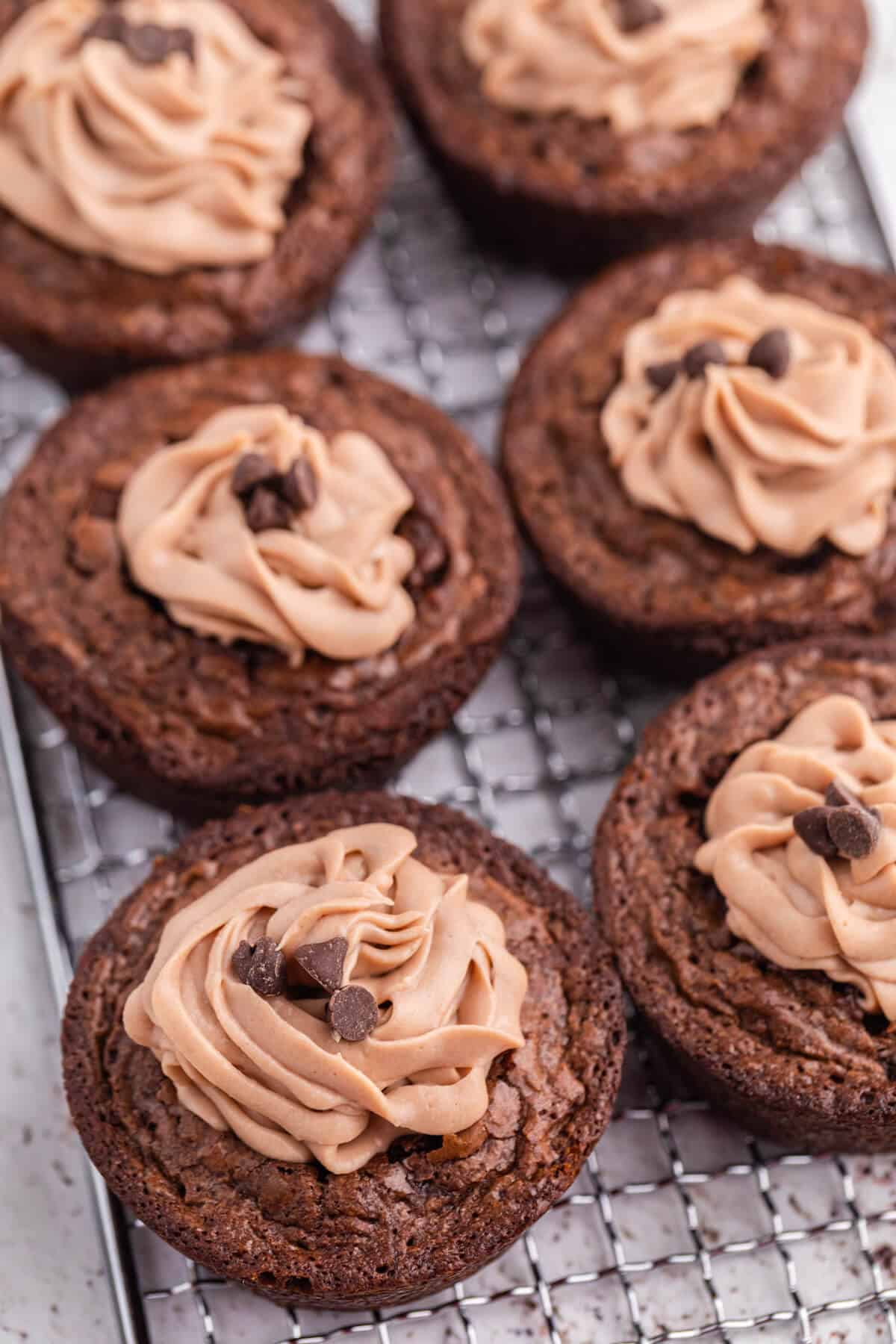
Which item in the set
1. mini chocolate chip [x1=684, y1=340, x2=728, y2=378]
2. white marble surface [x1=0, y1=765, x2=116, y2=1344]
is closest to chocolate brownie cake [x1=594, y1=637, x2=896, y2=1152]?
mini chocolate chip [x1=684, y1=340, x2=728, y2=378]

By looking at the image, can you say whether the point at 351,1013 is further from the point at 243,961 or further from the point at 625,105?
the point at 625,105

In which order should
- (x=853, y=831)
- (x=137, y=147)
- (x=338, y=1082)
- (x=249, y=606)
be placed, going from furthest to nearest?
(x=137, y=147)
(x=249, y=606)
(x=853, y=831)
(x=338, y=1082)

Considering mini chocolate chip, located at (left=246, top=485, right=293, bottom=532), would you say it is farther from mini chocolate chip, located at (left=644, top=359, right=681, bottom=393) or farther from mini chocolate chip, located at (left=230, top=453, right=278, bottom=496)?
mini chocolate chip, located at (left=644, top=359, right=681, bottom=393)

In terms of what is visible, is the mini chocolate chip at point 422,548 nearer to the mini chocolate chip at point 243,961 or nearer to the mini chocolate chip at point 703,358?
the mini chocolate chip at point 703,358

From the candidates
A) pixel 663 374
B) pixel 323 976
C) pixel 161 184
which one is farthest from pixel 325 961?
pixel 161 184

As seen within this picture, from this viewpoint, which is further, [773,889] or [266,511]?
[266,511]

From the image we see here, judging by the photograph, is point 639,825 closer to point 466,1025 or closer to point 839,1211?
point 466,1025

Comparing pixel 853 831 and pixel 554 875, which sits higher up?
pixel 853 831
